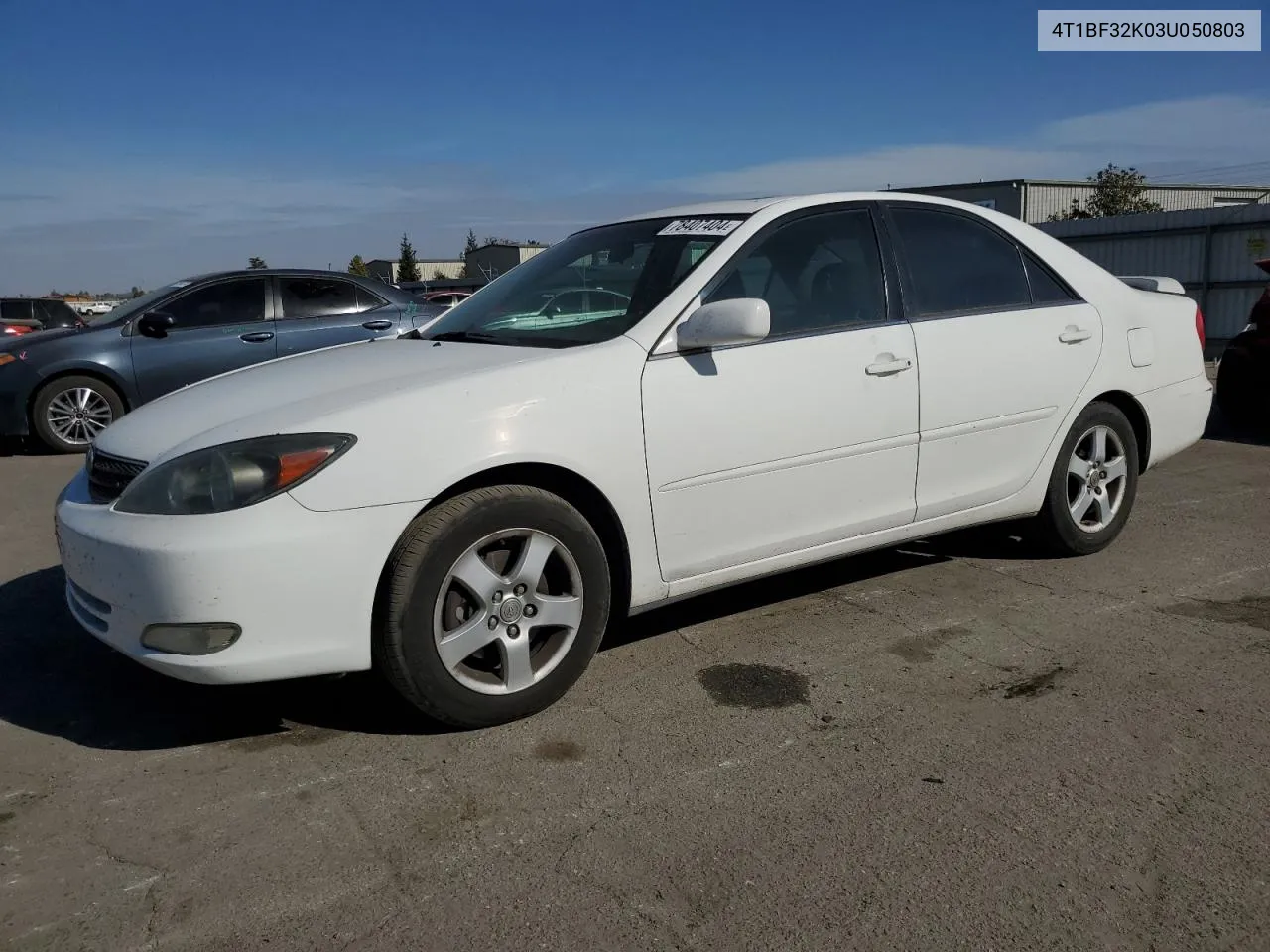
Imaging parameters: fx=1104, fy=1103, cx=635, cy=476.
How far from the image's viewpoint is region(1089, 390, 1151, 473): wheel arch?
4934mm

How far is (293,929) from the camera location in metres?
2.38

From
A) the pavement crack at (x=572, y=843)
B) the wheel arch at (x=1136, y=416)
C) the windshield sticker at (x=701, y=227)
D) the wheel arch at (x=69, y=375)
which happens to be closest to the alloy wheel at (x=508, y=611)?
the pavement crack at (x=572, y=843)

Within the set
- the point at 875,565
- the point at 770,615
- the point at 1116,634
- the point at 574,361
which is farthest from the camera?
the point at 875,565

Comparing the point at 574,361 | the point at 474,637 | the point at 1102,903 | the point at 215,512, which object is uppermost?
the point at 574,361

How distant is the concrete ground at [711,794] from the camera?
2.38 metres

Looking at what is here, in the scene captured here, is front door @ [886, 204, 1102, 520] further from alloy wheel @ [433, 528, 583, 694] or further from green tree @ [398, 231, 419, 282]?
green tree @ [398, 231, 419, 282]

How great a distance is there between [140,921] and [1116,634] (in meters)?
3.29

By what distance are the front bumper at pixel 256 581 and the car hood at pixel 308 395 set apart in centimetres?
27

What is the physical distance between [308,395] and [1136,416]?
3728mm

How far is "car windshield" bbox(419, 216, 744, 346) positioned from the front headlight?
101 cm

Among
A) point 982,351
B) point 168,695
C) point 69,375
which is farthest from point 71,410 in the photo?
point 982,351

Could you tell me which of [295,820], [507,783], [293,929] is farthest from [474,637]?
[293,929]

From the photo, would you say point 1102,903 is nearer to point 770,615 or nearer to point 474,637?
point 474,637

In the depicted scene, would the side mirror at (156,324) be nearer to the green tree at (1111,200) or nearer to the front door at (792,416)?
the front door at (792,416)
